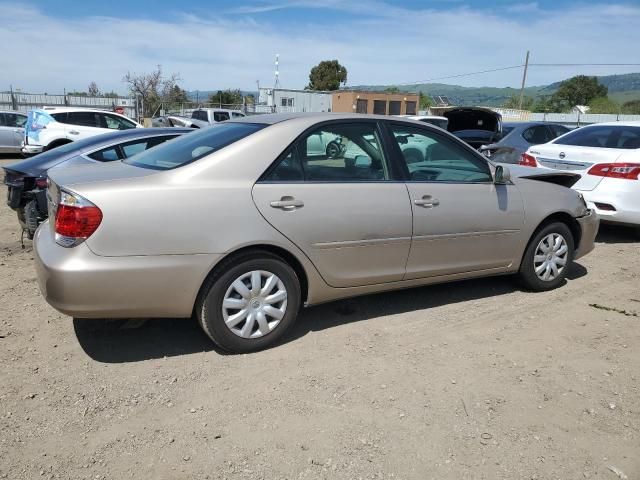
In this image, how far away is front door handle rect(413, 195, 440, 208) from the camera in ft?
13.4

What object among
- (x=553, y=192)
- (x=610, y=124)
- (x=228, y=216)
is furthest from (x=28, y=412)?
(x=610, y=124)

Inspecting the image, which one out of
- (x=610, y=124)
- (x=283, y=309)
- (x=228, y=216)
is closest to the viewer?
(x=228, y=216)

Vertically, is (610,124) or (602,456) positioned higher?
(610,124)

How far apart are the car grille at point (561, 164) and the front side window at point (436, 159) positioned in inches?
124

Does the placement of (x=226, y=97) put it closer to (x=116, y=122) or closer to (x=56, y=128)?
(x=116, y=122)

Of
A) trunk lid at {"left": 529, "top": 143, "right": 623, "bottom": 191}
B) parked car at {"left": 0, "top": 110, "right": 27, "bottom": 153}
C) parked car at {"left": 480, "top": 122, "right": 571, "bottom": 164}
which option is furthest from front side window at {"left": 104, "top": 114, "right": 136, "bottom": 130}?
trunk lid at {"left": 529, "top": 143, "right": 623, "bottom": 191}

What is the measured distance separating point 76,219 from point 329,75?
72.1m

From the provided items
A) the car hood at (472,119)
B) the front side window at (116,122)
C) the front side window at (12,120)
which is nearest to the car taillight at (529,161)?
the car hood at (472,119)

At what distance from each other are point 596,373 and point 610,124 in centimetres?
528

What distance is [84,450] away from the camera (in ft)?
8.67

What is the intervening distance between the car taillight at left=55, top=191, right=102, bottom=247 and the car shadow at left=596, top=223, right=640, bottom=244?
21.5 feet

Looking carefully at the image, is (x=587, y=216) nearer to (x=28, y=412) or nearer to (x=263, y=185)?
(x=263, y=185)

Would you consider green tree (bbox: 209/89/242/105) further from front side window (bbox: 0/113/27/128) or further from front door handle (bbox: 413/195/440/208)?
front door handle (bbox: 413/195/440/208)

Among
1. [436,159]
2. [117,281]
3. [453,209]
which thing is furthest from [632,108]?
[117,281]
